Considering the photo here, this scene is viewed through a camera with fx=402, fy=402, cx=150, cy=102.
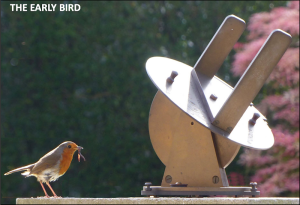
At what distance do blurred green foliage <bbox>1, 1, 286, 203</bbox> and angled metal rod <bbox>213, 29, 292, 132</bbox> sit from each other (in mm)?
3173

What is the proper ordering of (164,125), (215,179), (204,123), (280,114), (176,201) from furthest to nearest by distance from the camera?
(280,114)
(164,125)
(215,179)
(204,123)
(176,201)

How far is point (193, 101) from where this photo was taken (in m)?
1.89

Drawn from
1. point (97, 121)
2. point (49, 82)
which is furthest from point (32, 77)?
point (97, 121)

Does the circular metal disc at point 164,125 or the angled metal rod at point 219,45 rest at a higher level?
the angled metal rod at point 219,45

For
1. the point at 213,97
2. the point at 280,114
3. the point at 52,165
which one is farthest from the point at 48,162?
the point at 280,114

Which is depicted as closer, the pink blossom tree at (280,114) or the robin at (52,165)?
the robin at (52,165)

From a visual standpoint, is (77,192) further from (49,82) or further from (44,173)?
(44,173)

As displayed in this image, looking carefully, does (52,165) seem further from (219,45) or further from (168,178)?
(219,45)

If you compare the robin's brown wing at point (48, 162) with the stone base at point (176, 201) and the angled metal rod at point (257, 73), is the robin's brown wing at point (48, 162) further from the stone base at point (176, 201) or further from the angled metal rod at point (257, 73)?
the angled metal rod at point (257, 73)

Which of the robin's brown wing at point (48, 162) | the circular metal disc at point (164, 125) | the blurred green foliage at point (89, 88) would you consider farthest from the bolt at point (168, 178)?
the blurred green foliage at point (89, 88)

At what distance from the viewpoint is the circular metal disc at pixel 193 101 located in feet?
5.84

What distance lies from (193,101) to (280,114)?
272cm

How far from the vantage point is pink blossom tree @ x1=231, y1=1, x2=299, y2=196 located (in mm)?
4203

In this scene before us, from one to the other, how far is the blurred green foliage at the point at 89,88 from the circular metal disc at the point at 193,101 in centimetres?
287
